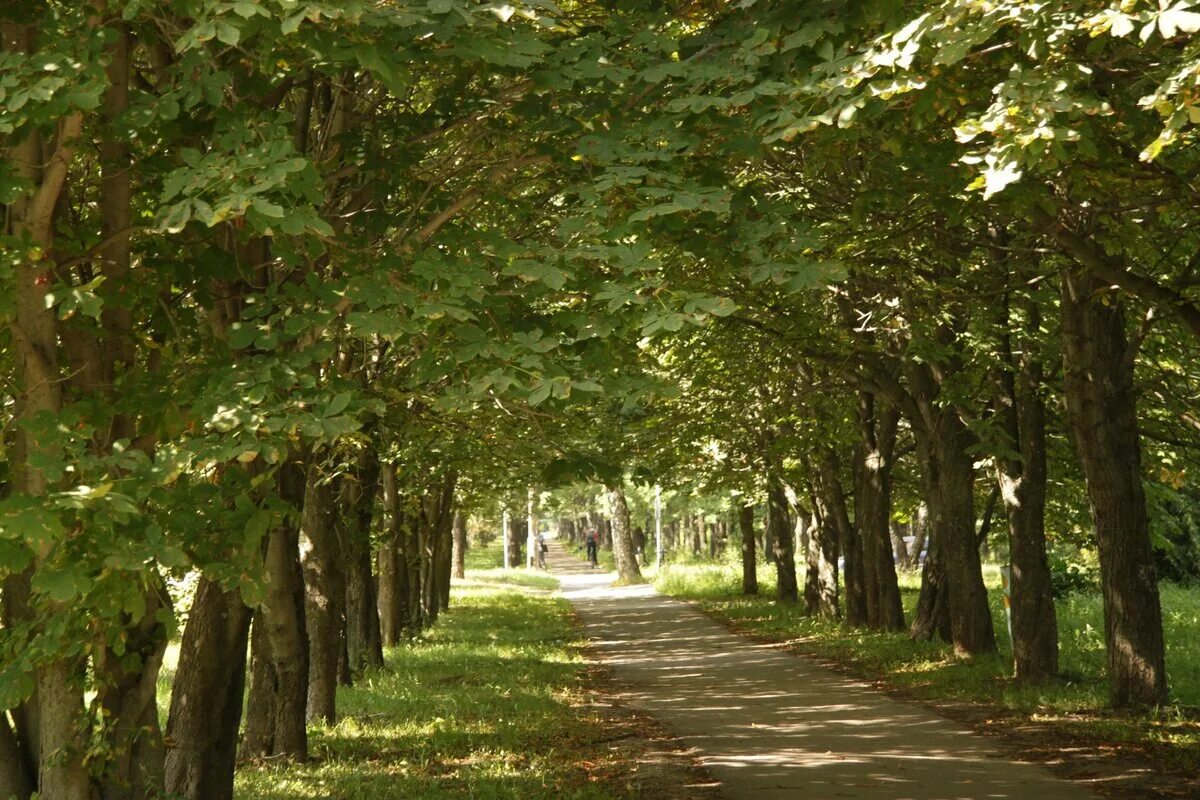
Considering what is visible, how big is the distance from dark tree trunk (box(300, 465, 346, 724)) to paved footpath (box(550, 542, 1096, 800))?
3.82 m

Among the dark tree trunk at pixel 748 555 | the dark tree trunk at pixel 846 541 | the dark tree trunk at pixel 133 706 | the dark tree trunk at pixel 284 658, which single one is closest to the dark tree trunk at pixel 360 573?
the dark tree trunk at pixel 284 658

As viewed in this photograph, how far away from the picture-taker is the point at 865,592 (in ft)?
80.1

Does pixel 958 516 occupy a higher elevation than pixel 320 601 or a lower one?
higher

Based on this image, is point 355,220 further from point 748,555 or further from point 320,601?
point 748,555

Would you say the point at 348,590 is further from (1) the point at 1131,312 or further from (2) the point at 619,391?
(2) the point at 619,391

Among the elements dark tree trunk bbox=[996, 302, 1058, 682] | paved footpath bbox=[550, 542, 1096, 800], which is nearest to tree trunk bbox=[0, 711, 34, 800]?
paved footpath bbox=[550, 542, 1096, 800]

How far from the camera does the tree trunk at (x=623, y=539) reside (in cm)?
4387

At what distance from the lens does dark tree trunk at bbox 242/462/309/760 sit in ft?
34.4

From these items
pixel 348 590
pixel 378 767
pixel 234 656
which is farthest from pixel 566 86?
pixel 348 590

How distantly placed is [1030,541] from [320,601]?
835 centimetres

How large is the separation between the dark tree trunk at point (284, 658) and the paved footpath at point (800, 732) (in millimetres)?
3652

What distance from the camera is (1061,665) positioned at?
1747 centimetres

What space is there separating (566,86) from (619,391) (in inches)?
59.8

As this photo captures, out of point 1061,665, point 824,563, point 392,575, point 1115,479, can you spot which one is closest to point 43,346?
point 1115,479
